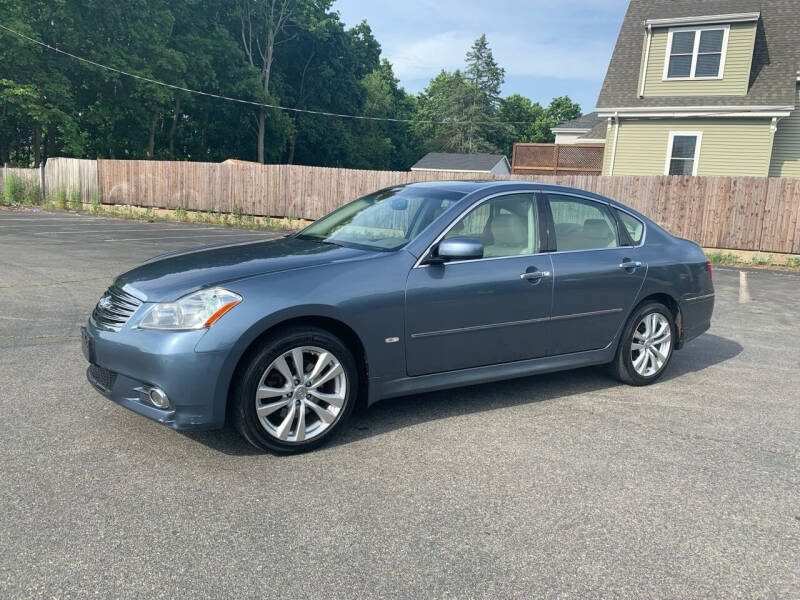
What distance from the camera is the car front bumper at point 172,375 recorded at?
3.67 meters

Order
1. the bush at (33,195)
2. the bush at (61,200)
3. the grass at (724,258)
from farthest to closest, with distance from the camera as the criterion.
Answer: the bush at (33,195) < the bush at (61,200) < the grass at (724,258)

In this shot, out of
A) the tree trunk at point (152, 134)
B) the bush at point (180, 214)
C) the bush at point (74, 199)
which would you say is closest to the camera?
the bush at point (180, 214)

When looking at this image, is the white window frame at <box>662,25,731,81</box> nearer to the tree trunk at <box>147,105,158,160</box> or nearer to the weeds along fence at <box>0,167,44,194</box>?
the weeds along fence at <box>0,167,44,194</box>

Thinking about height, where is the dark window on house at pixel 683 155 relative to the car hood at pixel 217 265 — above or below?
above

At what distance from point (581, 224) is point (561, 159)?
20085 millimetres

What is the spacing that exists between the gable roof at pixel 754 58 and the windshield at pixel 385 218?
18161 millimetres

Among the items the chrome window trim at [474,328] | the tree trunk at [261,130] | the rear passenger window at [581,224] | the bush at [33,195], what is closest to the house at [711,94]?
the rear passenger window at [581,224]

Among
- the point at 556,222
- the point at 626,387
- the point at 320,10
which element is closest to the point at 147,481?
the point at 556,222

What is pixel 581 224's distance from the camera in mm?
5430

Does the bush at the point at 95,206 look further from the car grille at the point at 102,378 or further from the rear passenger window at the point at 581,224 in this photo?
the rear passenger window at the point at 581,224

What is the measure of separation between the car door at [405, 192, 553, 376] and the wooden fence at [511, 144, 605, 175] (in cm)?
1990

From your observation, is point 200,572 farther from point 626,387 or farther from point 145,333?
point 626,387

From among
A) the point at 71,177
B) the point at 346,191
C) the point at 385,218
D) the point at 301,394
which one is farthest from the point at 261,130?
the point at 301,394

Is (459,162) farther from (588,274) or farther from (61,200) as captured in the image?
(588,274)
